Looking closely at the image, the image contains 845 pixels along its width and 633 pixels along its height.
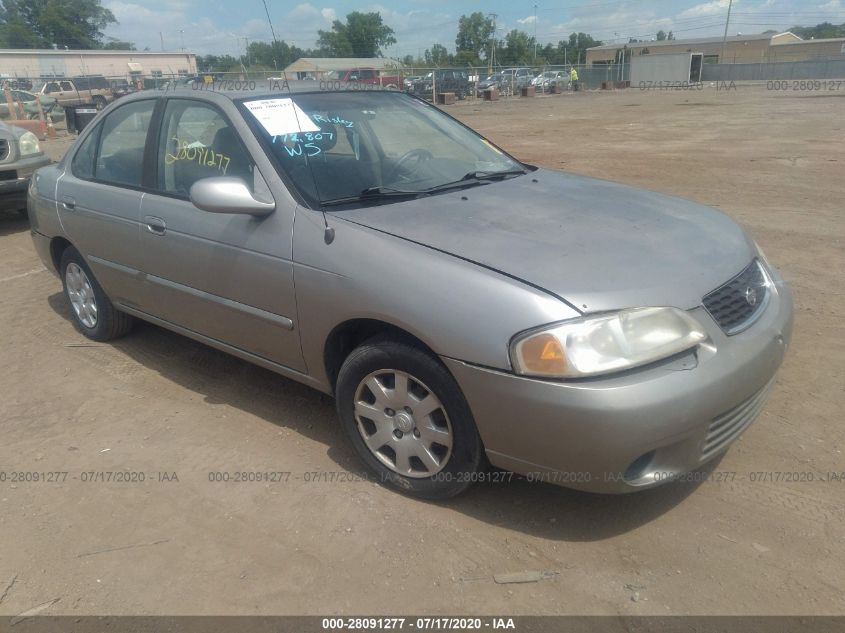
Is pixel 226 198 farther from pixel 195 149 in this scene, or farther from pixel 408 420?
pixel 408 420

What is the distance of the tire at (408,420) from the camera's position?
264 centimetres

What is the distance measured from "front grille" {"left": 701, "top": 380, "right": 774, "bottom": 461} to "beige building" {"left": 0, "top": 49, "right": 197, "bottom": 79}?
159ft

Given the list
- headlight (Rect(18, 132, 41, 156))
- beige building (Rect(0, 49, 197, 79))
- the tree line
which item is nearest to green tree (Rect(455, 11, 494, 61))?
the tree line

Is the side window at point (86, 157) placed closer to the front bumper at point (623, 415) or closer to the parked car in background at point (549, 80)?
the front bumper at point (623, 415)

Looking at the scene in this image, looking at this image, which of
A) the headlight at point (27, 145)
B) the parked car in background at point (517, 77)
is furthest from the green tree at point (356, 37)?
the headlight at point (27, 145)

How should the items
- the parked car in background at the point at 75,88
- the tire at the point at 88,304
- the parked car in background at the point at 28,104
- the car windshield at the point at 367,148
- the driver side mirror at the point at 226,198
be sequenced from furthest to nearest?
1. the parked car in background at the point at 75,88
2. the parked car in background at the point at 28,104
3. the tire at the point at 88,304
4. the car windshield at the point at 367,148
5. the driver side mirror at the point at 226,198

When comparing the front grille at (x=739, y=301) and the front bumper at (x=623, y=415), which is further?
the front grille at (x=739, y=301)

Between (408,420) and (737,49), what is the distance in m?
92.9

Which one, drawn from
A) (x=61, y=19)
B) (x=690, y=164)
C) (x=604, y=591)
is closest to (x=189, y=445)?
(x=604, y=591)

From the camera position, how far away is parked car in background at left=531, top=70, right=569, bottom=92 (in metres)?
46.0

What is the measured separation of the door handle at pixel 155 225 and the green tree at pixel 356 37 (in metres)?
61.0

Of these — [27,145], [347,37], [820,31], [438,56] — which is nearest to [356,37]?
[347,37]

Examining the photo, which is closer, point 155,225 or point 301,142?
point 301,142

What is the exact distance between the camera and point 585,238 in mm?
2812
